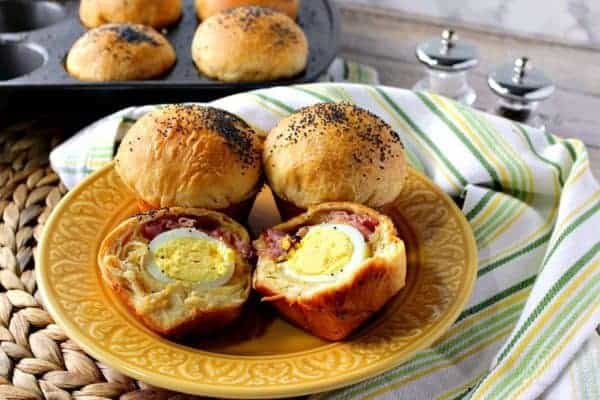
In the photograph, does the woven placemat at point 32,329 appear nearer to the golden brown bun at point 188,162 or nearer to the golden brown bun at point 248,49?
the golden brown bun at point 188,162

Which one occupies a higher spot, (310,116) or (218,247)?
(310,116)

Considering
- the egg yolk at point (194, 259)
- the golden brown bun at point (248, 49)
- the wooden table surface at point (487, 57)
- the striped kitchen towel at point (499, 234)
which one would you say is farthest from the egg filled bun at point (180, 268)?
the wooden table surface at point (487, 57)

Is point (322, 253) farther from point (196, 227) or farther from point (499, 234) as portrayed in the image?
point (499, 234)

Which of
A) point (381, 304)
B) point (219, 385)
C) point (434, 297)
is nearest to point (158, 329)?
point (219, 385)

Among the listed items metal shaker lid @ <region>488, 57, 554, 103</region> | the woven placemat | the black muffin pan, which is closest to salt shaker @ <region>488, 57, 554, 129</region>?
metal shaker lid @ <region>488, 57, 554, 103</region>

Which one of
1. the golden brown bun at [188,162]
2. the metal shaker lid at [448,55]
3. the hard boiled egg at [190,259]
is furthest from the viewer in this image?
the metal shaker lid at [448,55]

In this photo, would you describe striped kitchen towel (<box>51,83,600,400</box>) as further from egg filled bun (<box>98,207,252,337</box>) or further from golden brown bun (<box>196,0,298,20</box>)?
golden brown bun (<box>196,0,298,20</box>)

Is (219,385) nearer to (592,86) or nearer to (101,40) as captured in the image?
(101,40)

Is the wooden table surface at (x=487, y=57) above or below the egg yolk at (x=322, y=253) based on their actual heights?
below
